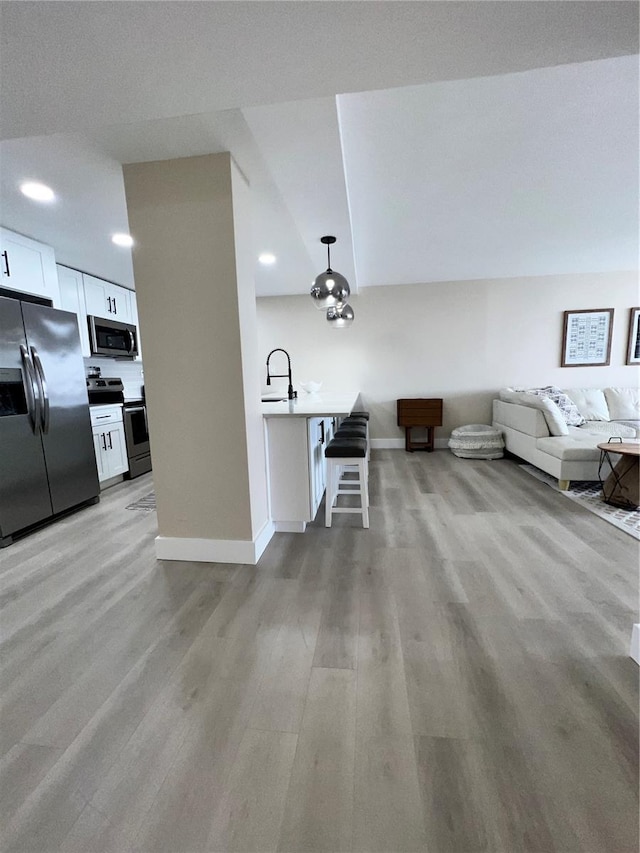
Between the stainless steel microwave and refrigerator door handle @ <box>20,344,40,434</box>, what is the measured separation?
1.20m

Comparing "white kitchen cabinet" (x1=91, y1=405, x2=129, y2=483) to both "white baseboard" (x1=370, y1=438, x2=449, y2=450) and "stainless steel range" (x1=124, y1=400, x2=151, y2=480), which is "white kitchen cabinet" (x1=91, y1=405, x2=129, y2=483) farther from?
"white baseboard" (x1=370, y1=438, x2=449, y2=450)

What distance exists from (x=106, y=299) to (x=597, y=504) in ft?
17.6

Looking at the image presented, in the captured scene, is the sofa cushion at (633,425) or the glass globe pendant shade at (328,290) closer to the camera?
the glass globe pendant shade at (328,290)

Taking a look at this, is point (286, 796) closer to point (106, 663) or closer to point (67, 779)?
point (67, 779)

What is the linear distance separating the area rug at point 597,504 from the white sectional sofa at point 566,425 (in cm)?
12

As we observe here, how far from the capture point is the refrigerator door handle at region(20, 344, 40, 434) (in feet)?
8.77

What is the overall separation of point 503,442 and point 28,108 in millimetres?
5115

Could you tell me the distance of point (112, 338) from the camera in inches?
162

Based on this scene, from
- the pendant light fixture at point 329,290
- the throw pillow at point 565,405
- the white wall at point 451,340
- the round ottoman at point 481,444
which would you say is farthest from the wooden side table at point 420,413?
the pendant light fixture at point 329,290

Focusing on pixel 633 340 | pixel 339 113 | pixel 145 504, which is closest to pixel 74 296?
pixel 145 504

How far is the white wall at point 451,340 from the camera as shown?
201 inches

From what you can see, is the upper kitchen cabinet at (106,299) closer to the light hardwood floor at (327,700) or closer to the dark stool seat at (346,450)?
the light hardwood floor at (327,700)

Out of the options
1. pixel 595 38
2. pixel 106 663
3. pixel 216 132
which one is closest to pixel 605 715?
pixel 106 663

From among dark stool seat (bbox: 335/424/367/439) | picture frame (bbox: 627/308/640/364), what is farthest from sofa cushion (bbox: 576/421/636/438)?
dark stool seat (bbox: 335/424/367/439)
